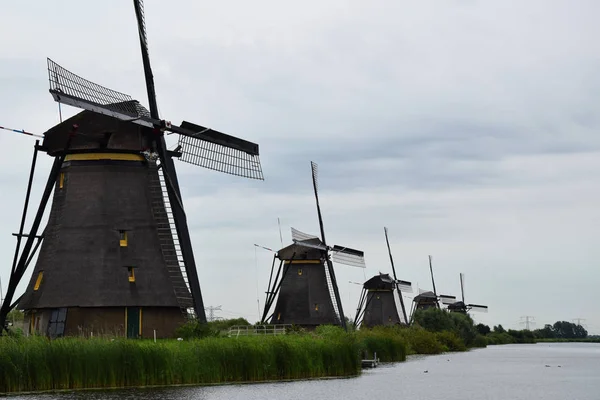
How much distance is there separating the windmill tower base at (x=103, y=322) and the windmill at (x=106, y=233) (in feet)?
0.10

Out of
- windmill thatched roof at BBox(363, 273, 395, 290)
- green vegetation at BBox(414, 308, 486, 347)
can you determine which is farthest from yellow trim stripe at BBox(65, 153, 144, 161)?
green vegetation at BBox(414, 308, 486, 347)

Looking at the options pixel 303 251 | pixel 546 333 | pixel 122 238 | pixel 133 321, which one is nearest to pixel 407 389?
pixel 133 321

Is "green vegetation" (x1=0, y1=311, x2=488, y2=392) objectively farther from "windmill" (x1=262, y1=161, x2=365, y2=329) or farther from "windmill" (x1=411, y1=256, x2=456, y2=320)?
"windmill" (x1=411, y1=256, x2=456, y2=320)

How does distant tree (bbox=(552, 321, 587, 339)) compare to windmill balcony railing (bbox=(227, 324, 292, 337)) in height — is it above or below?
above

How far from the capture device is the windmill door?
97.3ft

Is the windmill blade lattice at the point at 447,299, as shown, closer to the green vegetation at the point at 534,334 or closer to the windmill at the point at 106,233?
the green vegetation at the point at 534,334

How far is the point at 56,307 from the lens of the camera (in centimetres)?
2941

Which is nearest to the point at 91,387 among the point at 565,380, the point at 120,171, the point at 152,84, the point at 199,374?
the point at 199,374

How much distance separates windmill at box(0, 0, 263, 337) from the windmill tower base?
0.03 m

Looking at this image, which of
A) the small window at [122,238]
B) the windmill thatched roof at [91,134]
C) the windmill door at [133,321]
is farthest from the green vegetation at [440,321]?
the windmill thatched roof at [91,134]

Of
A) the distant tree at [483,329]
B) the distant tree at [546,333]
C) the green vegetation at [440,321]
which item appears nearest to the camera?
the green vegetation at [440,321]

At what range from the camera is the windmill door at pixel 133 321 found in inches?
1168

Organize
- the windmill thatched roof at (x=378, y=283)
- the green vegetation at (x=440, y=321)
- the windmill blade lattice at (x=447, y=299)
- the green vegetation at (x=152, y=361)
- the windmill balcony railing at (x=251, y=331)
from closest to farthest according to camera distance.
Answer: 1. the green vegetation at (x=152, y=361)
2. the windmill balcony railing at (x=251, y=331)
3. the windmill thatched roof at (x=378, y=283)
4. the green vegetation at (x=440, y=321)
5. the windmill blade lattice at (x=447, y=299)

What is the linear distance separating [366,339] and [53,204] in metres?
17.7
